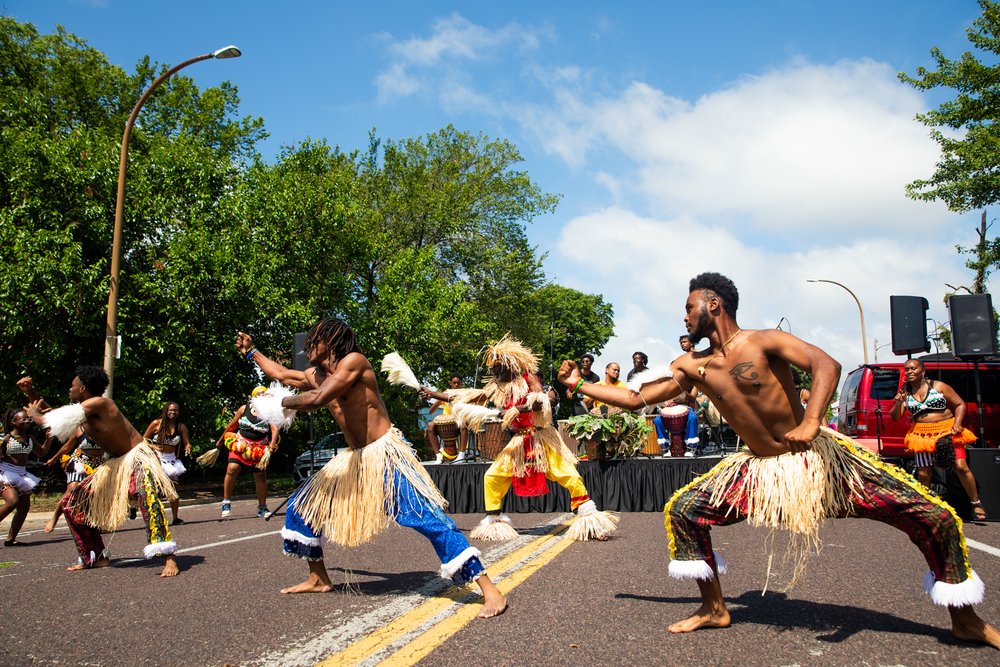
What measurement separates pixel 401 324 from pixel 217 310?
470cm

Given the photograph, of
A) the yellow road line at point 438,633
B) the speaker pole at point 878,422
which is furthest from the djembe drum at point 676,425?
the yellow road line at point 438,633

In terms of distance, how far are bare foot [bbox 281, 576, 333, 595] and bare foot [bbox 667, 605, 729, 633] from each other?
2270 mm

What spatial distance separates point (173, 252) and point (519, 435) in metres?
11.0

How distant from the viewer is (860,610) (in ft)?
13.3

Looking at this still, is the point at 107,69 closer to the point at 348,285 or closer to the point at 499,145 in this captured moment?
the point at 348,285

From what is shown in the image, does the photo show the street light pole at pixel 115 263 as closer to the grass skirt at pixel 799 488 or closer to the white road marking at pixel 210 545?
the white road marking at pixel 210 545

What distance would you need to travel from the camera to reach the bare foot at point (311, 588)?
487cm

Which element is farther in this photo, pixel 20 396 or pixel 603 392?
pixel 20 396

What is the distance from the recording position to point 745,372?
385cm

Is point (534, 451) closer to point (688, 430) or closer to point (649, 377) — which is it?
point (649, 377)

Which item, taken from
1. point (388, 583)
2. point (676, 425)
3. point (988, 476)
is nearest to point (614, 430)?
point (676, 425)

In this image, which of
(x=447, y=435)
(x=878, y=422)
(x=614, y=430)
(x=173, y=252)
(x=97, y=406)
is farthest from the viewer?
(x=173, y=252)

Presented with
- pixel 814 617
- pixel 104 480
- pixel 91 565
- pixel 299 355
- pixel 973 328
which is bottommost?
pixel 91 565

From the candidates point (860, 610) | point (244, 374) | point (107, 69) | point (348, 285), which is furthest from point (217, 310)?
point (860, 610)
